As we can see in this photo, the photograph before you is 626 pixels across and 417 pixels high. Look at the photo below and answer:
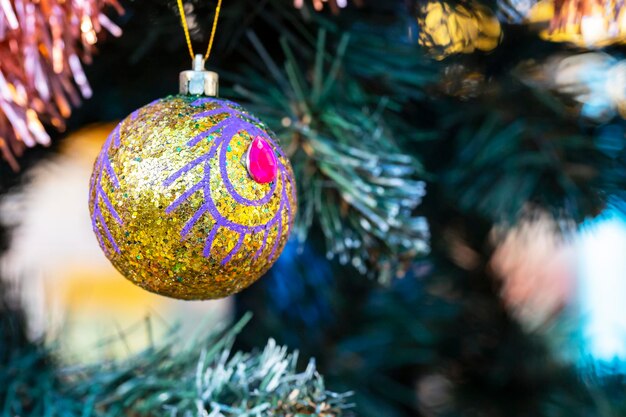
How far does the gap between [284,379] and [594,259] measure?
116 cm

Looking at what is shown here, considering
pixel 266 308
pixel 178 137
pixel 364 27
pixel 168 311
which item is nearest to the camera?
pixel 178 137

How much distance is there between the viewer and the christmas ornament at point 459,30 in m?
0.52

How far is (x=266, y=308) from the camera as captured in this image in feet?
2.01

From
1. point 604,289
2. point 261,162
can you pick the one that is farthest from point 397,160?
point 604,289

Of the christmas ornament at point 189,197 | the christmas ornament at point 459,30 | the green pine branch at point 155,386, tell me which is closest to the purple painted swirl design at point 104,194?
the christmas ornament at point 189,197

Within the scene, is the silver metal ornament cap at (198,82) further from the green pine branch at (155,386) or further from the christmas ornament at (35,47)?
the green pine branch at (155,386)

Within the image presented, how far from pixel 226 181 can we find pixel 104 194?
0.21 feet

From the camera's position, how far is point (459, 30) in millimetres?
528

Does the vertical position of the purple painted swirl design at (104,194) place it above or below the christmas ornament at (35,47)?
below

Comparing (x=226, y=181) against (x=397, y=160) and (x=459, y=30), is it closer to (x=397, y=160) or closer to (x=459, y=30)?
(x=397, y=160)

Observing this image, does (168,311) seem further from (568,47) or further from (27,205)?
(568,47)

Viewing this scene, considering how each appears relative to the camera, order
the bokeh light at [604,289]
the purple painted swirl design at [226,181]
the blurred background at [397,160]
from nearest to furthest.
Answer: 1. the purple painted swirl design at [226,181]
2. the blurred background at [397,160]
3. the bokeh light at [604,289]

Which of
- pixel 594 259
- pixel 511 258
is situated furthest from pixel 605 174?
pixel 594 259

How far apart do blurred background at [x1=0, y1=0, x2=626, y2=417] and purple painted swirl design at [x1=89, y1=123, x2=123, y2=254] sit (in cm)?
4
